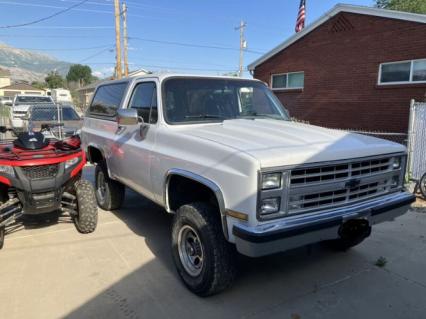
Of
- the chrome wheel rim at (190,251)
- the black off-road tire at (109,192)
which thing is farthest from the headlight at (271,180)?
the black off-road tire at (109,192)

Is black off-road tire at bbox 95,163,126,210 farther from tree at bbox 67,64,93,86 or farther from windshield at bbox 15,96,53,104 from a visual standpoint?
tree at bbox 67,64,93,86

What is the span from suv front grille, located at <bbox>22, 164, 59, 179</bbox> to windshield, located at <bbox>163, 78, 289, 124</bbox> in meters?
1.66

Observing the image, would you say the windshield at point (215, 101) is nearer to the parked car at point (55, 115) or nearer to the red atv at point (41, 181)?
the red atv at point (41, 181)

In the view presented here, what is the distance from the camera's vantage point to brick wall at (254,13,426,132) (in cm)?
1148

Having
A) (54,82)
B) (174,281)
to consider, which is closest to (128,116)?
(174,281)

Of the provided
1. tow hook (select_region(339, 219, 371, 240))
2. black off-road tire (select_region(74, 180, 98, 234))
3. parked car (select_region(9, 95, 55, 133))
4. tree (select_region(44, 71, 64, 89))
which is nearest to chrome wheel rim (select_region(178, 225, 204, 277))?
tow hook (select_region(339, 219, 371, 240))

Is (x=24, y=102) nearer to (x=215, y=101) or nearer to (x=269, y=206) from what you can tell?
(x=215, y=101)

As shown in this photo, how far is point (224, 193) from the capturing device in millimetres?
2959

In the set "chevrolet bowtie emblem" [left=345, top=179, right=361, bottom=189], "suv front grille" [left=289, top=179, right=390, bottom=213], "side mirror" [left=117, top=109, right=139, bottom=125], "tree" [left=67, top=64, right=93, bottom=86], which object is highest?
"tree" [left=67, top=64, right=93, bottom=86]

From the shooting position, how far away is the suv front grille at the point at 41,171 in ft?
14.2

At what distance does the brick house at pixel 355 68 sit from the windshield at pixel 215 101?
27.3 feet

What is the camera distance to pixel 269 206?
2834 millimetres

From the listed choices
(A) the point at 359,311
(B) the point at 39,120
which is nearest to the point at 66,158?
(A) the point at 359,311

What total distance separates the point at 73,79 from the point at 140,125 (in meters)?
108
